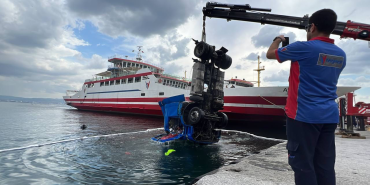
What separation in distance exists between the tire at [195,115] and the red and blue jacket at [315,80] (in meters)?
5.05

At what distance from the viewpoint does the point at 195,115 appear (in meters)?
6.90

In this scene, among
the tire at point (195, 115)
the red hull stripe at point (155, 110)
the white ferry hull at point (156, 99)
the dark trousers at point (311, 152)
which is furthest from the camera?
the red hull stripe at point (155, 110)

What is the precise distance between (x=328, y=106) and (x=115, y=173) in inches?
159

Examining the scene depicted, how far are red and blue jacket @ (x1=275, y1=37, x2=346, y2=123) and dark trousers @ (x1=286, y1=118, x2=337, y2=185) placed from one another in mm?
77

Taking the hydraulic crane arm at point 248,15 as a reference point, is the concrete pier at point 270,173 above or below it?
below

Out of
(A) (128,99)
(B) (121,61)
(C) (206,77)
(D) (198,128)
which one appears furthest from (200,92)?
(B) (121,61)

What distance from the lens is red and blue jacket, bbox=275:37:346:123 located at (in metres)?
1.64

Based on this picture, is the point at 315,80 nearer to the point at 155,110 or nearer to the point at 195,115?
the point at 195,115

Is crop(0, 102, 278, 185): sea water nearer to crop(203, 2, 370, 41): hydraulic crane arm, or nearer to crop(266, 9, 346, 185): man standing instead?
crop(266, 9, 346, 185): man standing

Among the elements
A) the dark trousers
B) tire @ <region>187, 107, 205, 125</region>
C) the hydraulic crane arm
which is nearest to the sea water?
tire @ <region>187, 107, 205, 125</region>

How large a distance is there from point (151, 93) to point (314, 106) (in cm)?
2318

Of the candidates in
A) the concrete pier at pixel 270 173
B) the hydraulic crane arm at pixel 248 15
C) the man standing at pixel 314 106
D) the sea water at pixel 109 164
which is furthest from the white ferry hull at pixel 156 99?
the man standing at pixel 314 106

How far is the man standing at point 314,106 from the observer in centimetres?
162

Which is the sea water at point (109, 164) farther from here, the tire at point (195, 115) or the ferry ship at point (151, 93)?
the ferry ship at point (151, 93)
